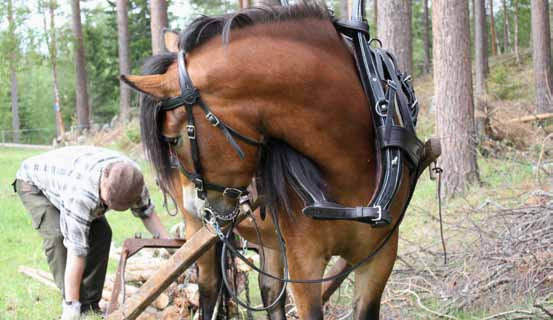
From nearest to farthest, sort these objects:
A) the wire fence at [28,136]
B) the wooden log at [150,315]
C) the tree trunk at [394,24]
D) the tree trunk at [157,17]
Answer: the wooden log at [150,315], the tree trunk at [394,24], the tree trunk at [157,17], the wire fence at [28,136]

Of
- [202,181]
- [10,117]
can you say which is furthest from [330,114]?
[10,117]

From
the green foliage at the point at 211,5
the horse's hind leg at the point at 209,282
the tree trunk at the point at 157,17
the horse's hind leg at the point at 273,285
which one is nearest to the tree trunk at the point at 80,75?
the green foliage at the point at 211,5

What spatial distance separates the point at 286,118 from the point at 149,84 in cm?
56

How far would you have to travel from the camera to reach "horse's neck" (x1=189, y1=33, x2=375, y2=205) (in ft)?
7.98

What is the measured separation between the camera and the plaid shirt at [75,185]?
13.1 feet

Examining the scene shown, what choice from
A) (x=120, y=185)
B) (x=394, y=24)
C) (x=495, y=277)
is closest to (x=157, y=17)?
(x=394, y=24)

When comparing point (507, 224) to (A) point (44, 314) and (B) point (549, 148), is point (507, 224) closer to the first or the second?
(B) point (549, 148)

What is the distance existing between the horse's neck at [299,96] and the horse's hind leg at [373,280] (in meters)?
0.46

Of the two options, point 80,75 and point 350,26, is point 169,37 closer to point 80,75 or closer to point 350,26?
point 350,26

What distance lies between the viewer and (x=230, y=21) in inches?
98.6

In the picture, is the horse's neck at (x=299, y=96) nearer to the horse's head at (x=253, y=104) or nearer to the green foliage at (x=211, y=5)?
the horse's head at (x=253, y=104)

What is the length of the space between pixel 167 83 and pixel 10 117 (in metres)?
47.9

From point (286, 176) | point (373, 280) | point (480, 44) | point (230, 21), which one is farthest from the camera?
point (480, 44)

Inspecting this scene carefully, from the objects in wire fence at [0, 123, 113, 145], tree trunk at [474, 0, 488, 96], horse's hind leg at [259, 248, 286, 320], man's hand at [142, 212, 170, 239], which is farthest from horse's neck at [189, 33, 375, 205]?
wire fence at [0, 123, 113, 145]
